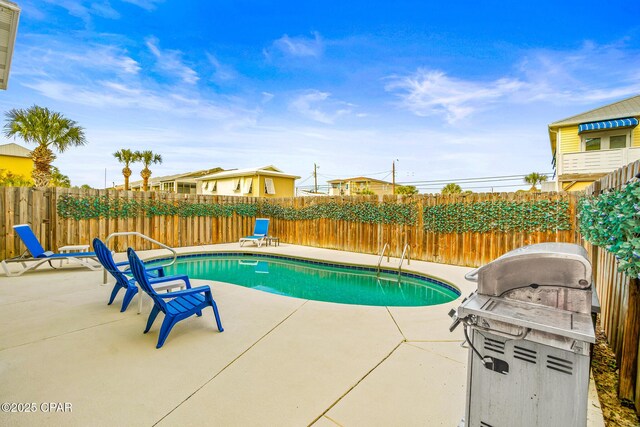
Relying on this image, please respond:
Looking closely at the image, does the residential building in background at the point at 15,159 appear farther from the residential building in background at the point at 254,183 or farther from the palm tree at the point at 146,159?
the residential building in background at the point at 254,183

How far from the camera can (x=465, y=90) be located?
10992 mm

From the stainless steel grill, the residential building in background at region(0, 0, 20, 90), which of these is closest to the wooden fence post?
the stainless steel grill

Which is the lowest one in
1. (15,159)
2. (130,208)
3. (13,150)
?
(130,208)

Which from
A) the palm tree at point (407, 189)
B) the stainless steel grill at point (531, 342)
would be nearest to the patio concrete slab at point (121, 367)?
the stainless steel grill at point (531, 342)

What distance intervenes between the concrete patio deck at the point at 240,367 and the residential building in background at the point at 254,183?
15622 millimetres

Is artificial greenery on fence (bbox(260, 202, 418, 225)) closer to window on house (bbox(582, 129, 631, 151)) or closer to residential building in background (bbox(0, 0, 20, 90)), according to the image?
residential building in background (bbox(0, 0, 20, 90))

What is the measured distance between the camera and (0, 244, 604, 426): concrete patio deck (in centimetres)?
188

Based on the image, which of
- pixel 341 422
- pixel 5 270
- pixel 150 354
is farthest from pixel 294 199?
pixel 341 422

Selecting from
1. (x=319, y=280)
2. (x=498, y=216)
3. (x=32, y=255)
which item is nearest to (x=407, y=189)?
(x=498, y=216)

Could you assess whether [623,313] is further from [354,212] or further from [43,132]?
[43,132]

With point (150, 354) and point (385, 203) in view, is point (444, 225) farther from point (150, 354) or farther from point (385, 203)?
point (150, 354)

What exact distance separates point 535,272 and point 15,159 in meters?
33.3

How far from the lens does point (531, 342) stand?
4.34 ft

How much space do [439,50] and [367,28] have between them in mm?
2564
